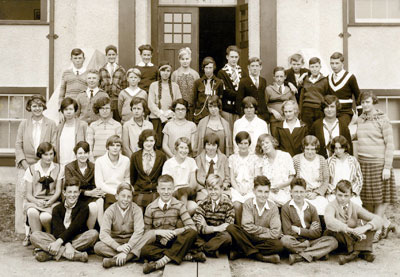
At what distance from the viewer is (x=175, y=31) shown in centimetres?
948

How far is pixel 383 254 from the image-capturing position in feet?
18.5

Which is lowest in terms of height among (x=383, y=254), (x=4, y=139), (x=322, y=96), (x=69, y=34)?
(x=383, y=254)

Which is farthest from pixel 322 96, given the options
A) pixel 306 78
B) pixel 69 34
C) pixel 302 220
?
pixel 69 34

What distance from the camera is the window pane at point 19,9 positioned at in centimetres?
938

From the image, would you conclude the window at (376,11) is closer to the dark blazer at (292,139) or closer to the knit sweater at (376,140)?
the knit sweater at (376,140)

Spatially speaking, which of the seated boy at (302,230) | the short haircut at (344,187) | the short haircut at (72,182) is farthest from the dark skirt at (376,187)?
the short haircut at (72,182)

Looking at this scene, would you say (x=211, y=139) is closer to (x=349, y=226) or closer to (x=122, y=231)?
(x=122, y=231)

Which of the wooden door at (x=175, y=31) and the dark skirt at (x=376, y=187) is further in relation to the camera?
the wooden door at (x=175, y=31)

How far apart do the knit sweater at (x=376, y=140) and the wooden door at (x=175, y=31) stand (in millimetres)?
4071

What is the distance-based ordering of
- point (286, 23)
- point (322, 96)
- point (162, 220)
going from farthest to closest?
point (286, 23) < point (322, 96) < point (162, 220)

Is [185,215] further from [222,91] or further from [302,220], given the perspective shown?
[222,91]

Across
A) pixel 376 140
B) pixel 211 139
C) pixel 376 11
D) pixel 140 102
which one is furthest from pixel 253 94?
pixel 376 11

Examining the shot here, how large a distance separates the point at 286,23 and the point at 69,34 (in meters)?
3.93

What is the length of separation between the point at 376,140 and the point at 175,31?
4.57m
